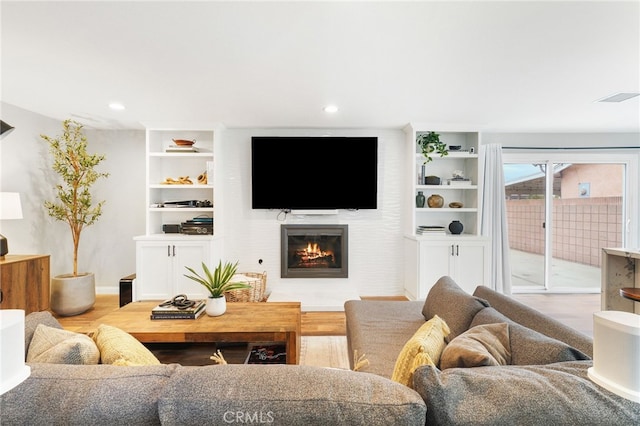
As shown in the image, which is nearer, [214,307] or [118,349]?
[118,349]

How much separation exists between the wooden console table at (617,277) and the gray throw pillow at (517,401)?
111 inches

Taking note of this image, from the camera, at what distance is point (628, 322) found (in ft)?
2.17

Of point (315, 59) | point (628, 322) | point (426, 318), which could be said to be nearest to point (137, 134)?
point (315, 59)

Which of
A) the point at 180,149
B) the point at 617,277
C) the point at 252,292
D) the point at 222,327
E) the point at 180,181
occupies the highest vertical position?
the point at 180,149

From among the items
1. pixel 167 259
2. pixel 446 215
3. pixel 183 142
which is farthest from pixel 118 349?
pixel 446 215

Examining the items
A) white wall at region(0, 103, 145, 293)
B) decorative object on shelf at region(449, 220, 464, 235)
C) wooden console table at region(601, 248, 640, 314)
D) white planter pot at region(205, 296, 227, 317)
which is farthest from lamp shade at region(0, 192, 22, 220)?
wooden console table at region(601, 248, 640, 314)

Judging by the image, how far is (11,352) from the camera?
24.9 inches

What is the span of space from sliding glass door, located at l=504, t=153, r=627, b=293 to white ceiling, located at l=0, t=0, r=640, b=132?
107 centimetres

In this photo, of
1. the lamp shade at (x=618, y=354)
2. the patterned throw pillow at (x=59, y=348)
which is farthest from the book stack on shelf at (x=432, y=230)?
the patterned throw pillow at (x=59, y=348)

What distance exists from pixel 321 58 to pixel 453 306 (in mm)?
1859

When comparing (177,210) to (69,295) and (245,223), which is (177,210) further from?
(69,295)

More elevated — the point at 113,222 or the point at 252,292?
the point at 113,222

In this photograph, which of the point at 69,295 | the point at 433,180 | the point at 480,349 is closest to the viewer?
the point at 480,349

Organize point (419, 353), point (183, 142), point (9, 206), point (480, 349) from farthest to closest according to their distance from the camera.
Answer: point (183, 142) → point (9, 206) → point (480, 349) → point (419, 353)
